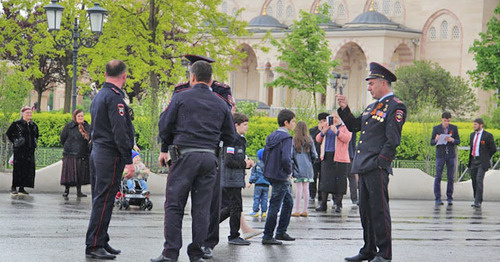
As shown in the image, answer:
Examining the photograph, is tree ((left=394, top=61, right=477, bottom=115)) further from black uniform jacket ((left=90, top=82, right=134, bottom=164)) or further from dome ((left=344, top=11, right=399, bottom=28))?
black uniform jacket ((left=90, top=82, right=134, bottom=164))

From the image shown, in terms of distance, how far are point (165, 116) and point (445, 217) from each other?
8.93 m

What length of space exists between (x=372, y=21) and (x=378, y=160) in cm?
5291

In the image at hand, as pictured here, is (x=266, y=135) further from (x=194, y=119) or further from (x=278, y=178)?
(x=194, y=119)

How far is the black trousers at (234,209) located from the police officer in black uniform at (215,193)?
3.25 feet

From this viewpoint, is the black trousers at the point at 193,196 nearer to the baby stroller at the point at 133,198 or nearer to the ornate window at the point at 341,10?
the baby stroller at the point at 133,198

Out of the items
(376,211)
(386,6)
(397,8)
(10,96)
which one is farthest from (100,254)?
(386,6)

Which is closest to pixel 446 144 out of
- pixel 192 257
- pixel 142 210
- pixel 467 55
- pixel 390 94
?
pixel 142 210

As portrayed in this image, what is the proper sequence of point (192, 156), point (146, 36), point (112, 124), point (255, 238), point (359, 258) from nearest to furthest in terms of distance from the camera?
point (192, 156) < point (112, 124) < point (359, 258) < point (255, 238) < point (146, 36)

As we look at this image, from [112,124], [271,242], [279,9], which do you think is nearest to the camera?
[112,124]

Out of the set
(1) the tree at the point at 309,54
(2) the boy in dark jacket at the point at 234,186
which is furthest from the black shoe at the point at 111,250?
(1) the tree at the point at 309,54

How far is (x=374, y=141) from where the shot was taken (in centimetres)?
1045

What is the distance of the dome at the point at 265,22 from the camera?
66.4m

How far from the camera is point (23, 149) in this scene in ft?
59.3

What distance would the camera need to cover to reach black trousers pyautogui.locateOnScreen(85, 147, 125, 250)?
9.92 meters
